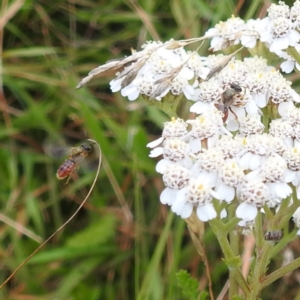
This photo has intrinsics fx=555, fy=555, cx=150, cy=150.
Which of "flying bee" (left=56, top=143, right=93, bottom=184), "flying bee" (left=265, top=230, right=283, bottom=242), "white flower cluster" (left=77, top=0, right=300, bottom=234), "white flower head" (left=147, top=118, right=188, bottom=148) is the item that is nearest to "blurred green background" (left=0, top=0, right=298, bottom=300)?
"flying bee" (left=56, top=143, right=93, bottom=184)

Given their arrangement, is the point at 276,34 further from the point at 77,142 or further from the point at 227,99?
the point at 77,142

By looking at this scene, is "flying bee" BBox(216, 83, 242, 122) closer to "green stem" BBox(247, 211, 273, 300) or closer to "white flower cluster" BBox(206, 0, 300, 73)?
"white flower cluster" BBox(206, 0, 300, 73)

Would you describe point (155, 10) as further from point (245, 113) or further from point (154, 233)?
point (245, 113)

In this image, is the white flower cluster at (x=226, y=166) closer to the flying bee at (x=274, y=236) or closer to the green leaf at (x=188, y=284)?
the flying bee at (x=274, y=236)

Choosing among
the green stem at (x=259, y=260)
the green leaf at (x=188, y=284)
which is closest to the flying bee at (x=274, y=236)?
the green stem at (x=259, y=260)

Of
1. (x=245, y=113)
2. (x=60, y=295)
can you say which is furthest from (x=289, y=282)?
(x=245, y=113)

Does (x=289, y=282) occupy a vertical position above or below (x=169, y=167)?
below
